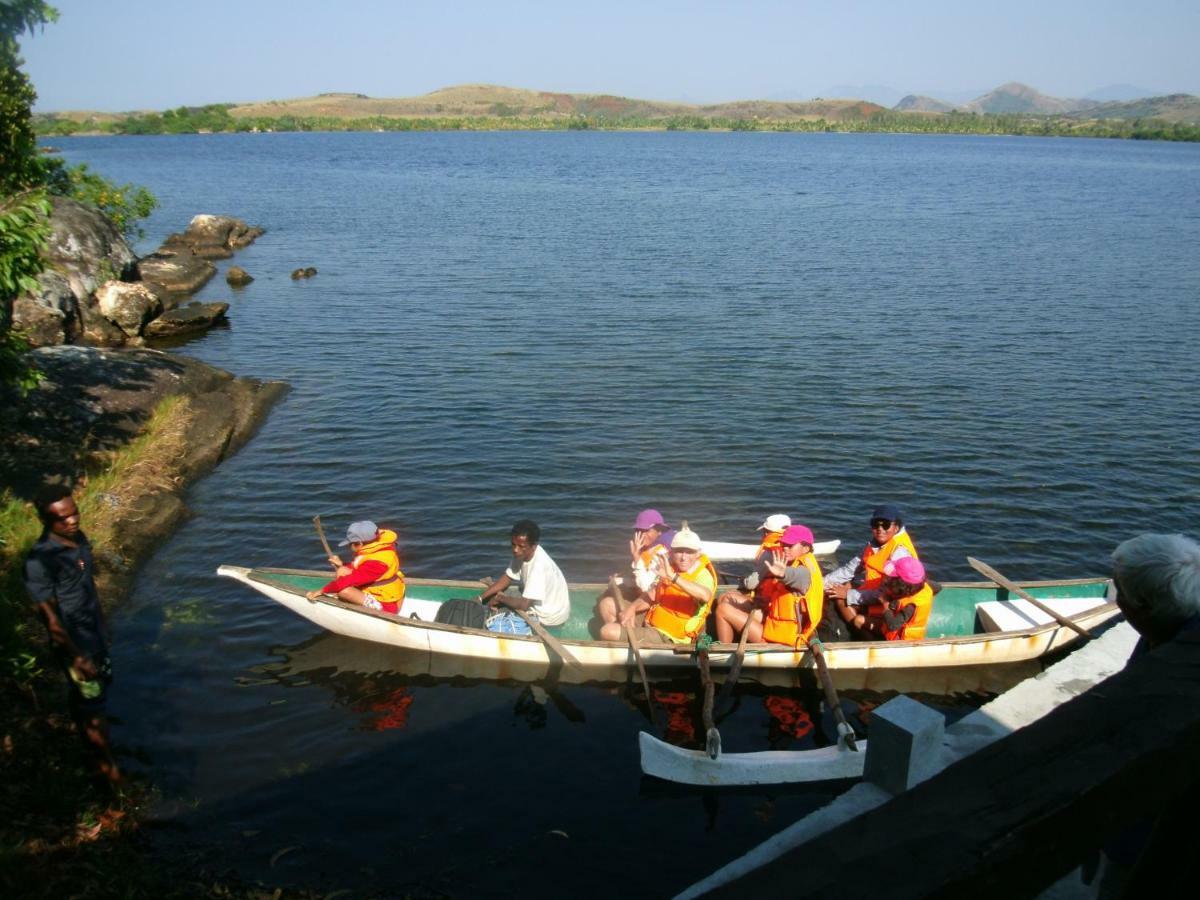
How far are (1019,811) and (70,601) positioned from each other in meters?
7.36

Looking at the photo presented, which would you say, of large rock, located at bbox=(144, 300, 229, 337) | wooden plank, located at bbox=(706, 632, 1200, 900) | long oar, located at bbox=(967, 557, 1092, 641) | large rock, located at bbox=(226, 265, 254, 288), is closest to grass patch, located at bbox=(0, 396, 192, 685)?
wooden plank, located at bbox=(706, 632, 1200, 900)

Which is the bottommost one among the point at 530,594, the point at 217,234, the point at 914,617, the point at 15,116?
the point at 914,617

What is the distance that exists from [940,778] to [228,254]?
137 ft

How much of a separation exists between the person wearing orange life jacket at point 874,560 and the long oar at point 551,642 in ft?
10.9

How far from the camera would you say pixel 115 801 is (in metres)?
7.86

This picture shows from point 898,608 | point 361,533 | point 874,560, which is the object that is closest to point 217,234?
point 361,533

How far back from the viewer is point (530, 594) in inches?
416

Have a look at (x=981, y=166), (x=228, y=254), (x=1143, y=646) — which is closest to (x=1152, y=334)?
(x=1143, y=646)

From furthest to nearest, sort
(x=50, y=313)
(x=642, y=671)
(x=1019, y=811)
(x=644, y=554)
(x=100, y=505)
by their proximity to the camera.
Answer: (x=50, y=313), (x=100, y=505), (x=644, y=554), (x=642, y=671), (x=1019, y=811)

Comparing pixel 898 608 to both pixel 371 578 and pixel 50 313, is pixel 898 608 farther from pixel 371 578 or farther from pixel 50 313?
pixel 50 313

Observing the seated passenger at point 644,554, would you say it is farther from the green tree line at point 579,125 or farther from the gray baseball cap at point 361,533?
the green tree line at point 579,125

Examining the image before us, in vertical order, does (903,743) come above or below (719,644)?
above

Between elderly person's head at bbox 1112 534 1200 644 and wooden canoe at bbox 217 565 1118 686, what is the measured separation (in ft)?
22.1

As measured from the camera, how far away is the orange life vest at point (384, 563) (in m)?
10.7
